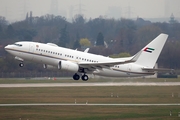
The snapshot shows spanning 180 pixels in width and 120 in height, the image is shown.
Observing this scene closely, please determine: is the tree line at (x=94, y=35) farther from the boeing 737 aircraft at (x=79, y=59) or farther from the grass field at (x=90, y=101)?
the grass field at (x=90, y=101)

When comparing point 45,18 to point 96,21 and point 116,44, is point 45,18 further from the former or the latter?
point 116,44

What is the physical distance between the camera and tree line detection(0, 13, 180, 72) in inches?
3634

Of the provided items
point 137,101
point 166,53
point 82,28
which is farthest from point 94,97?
point 82,28

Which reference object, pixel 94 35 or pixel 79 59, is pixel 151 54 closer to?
pixel 79 59

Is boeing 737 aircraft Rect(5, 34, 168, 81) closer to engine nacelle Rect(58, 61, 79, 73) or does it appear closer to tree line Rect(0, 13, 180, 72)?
engine nacelle Rect(58, 61, 79, 73)

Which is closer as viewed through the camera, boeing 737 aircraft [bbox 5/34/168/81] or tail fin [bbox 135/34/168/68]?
boeing 737 aircraft [bbox 5/34/168/81]

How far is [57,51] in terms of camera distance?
4653 cm

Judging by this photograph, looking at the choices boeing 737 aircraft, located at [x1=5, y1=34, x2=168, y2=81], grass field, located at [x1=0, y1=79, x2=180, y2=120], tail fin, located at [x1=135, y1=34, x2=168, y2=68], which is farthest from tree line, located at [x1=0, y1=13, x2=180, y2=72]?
tail fin, located at [x1=135, y1=34, x2=168, y2=68]

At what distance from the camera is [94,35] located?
557 feet

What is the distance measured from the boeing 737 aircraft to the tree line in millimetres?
35519

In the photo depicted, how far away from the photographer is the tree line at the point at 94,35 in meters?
92.3

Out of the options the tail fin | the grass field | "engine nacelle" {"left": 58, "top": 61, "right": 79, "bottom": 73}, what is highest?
the tail fin

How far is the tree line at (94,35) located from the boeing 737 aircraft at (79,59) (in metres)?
35.5

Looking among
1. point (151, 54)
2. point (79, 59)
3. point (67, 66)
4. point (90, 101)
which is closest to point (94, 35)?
point (151, 54)
